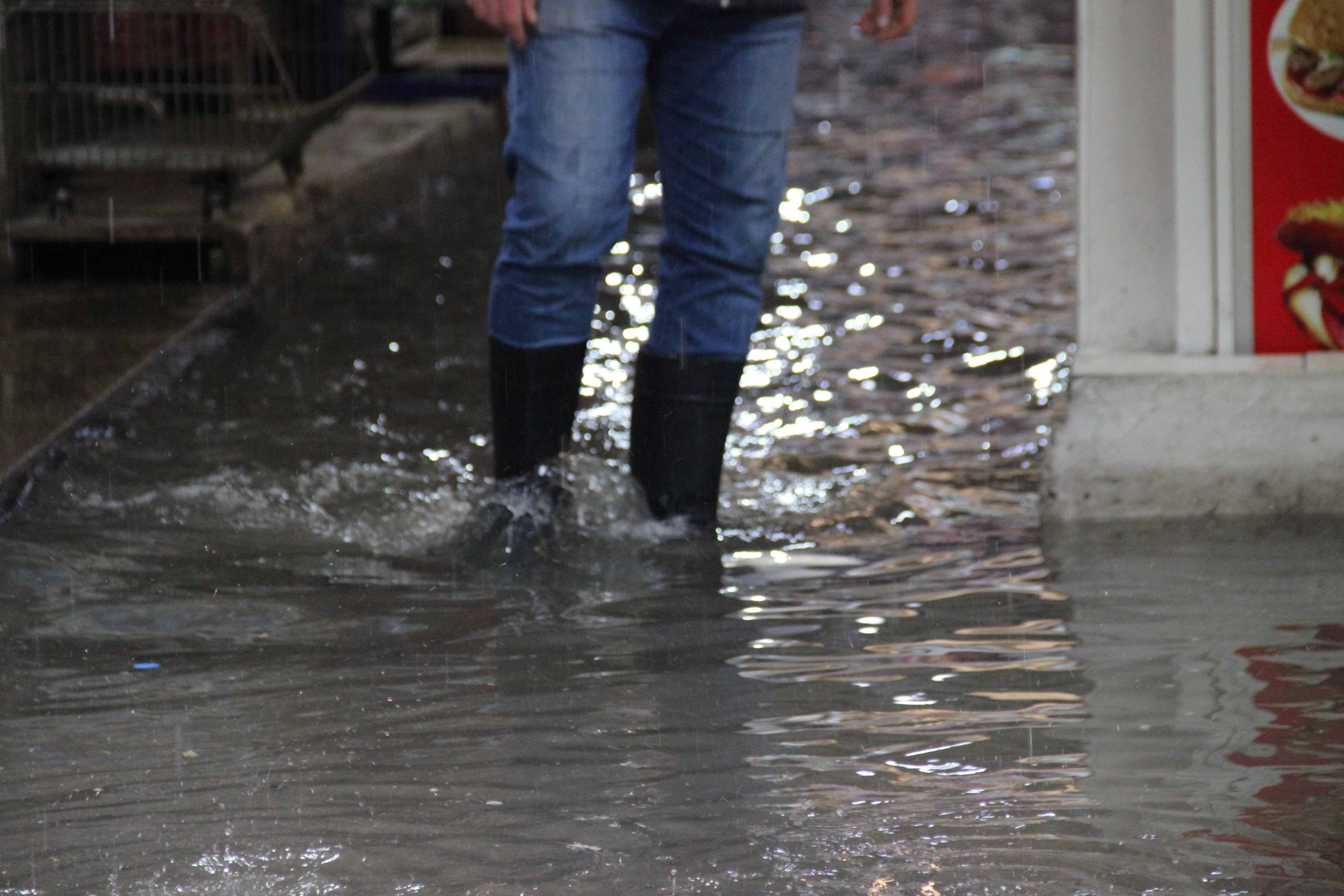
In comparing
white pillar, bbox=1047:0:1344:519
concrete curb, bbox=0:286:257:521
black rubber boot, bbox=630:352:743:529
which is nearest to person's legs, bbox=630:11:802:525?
black rubber boot, bbox=630:352:743:529

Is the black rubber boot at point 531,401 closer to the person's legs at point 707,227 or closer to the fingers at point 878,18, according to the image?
the person's legs at point 707,227

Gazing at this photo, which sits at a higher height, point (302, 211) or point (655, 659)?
point (302, 211)

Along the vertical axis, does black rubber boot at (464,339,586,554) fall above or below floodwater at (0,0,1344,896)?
above

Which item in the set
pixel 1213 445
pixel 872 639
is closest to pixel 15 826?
pixel 872 639

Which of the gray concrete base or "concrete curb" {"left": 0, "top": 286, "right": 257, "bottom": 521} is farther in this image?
"concrete curb" {"left": 0, "top": 286, "right": 257, "bottom": 521}

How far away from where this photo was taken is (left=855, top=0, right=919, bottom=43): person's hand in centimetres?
284

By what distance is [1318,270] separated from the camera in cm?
278

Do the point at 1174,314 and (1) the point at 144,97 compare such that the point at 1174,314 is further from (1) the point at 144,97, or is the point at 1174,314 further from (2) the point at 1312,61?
(1) the point at 144,97

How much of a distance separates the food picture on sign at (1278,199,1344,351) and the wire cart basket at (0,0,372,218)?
289 centimetres

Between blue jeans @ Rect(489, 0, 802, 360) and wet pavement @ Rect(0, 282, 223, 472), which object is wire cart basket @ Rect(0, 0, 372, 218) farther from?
blue jeans @ Rect(489, 0, 802, 360)

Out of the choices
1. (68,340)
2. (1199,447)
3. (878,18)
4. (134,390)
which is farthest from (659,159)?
(68,340)

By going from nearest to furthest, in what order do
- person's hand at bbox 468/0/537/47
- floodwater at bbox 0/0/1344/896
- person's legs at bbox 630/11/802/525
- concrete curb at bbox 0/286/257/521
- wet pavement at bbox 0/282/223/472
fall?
floodwater at bbox 0/0/1344/896, person's hand at bbox 468/0/537/47, person's legs at bbox 630/11/802/525, concrete curb at bbox 0/286/257/521, wet pavement at bbox 0/282/223/472

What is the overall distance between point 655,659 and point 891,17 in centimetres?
121

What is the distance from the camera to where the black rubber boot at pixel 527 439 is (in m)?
2.71
